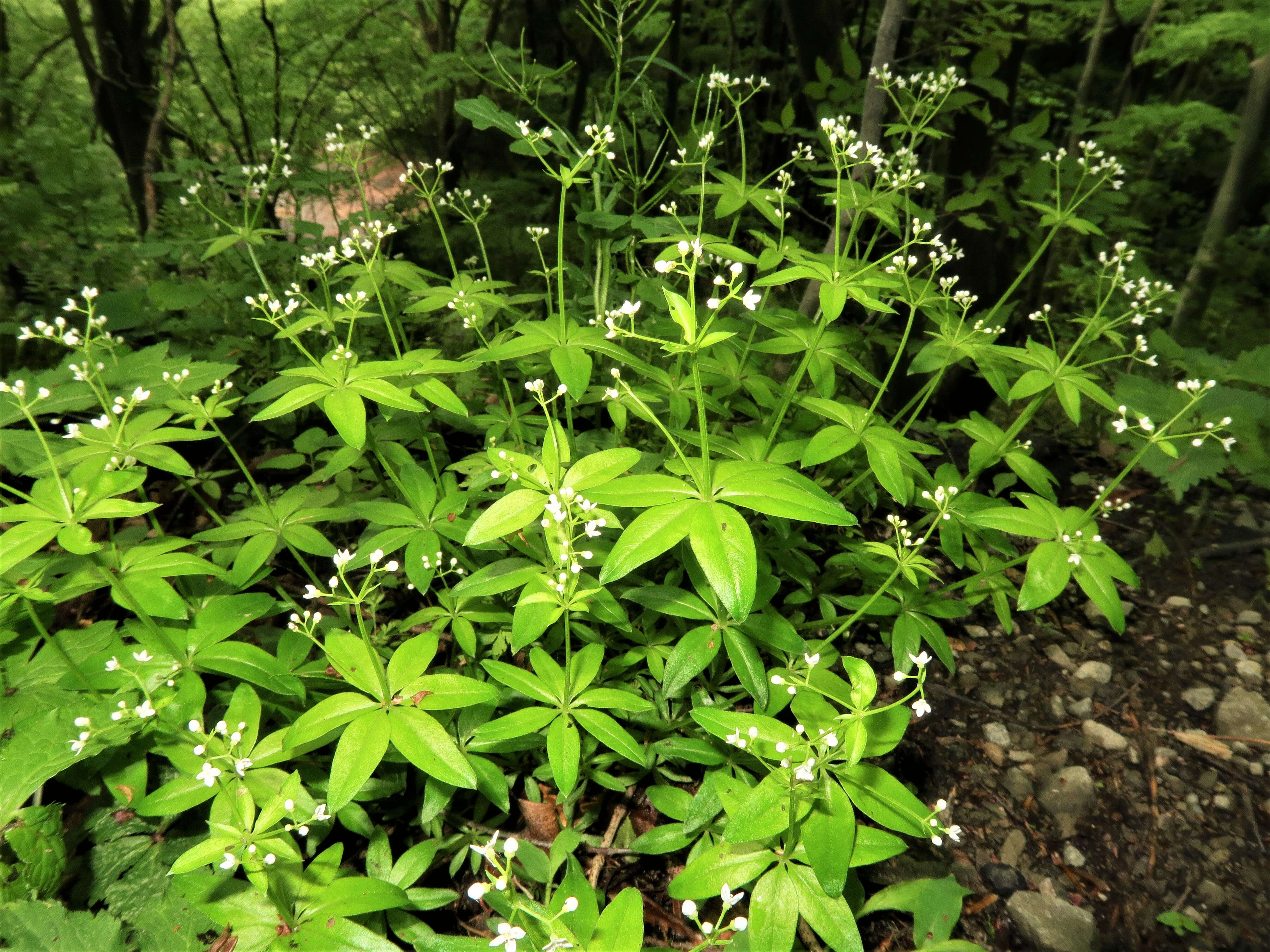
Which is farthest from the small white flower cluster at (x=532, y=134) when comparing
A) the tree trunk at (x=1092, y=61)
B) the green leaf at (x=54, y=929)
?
the tree trunk at (x=1092, y=61)

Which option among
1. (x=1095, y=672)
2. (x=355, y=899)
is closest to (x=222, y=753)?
(x=355, y=899)

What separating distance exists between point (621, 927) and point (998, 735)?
5.84ft

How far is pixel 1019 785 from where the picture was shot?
7.98 feet

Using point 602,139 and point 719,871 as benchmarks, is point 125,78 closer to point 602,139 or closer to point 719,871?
point 602,139

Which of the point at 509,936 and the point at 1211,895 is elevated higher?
the point at 509,936

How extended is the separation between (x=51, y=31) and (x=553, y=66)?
4.68 meters

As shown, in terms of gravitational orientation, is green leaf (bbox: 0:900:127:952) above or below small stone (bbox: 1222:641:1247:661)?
above

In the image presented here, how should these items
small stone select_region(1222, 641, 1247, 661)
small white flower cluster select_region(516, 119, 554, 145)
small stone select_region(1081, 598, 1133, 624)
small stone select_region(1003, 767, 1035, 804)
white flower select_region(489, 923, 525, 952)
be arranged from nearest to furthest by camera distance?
white flower select_region(489, 923, 525, 952) → small white flower cluster select_region(516, 119, 554, 145) → small stone select_region(1003, 767, 1035, 804) → small stone select_region(1222, 641, 1247, 661) → small stone select_region(1081, 598, 1133, 624)

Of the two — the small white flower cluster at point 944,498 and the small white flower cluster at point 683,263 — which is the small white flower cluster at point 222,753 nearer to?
the small white flower cluster at point 683,263

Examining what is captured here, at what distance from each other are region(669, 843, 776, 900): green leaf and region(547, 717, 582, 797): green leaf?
1.13 ft

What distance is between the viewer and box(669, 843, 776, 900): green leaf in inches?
64.9

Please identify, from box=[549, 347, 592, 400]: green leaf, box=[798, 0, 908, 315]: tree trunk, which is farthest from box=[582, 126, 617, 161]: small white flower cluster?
box=[798, 0, 908, 315]: tree trunk

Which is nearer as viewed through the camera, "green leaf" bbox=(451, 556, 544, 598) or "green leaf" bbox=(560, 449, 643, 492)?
"green leaf" bbox=(560, 449, 643, 492)

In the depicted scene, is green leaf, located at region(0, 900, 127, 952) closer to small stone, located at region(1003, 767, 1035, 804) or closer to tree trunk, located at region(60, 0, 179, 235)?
small stone, located at region(1003, 767, 1035, 804)
